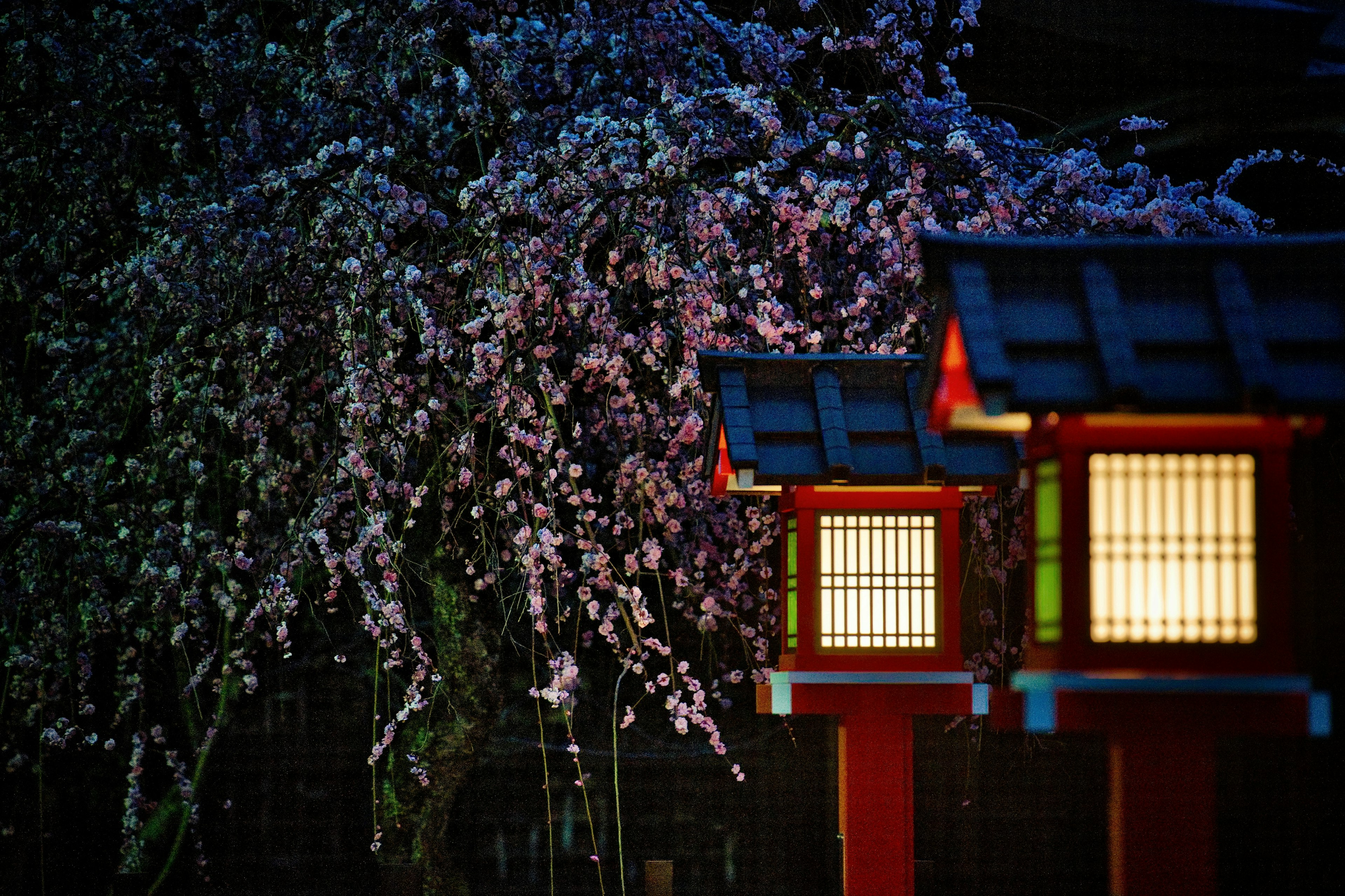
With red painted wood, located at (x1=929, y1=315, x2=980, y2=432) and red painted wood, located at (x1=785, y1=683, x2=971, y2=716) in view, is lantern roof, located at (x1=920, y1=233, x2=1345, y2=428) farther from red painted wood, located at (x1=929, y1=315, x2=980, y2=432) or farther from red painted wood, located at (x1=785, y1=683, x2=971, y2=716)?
red painted wood, located at (x1=785, y1=683, x2=971, y2=716)

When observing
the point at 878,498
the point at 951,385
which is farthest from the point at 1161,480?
the point at 878,498

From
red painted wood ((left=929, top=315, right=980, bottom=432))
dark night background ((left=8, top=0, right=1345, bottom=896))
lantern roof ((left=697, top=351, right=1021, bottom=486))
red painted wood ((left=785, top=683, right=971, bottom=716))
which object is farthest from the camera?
dark night background ((left=8, top=0, right=1345, bottom=896))

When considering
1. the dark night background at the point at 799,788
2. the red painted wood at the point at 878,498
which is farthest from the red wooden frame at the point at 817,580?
the dark night background at the point at 799,788

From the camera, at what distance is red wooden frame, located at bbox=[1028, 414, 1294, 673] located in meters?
2.60

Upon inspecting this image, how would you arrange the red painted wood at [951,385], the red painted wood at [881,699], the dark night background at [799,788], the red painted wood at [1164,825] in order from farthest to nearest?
1. the dark night background at [799,788]
2. the red painted wood at [881,699]
3. the red painted wood at [951,385]
4. the red painted wood at [1164,825]

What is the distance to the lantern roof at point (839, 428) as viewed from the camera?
13.1ft

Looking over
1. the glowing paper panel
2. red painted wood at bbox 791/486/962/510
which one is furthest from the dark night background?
red painted wood at bbox 791/486/962/510

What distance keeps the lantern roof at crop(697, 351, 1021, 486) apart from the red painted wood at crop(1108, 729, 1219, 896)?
1435mm

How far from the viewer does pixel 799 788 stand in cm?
712

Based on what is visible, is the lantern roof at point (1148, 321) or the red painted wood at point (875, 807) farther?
the red painted wood at point (875, 807)

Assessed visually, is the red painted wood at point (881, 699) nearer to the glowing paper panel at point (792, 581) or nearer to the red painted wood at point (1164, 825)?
the glowing paper panel at point (792, 581)

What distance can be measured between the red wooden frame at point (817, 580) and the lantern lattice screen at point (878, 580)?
0.08ft

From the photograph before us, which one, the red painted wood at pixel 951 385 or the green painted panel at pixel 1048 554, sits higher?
the red painted wood at pixel 951 385

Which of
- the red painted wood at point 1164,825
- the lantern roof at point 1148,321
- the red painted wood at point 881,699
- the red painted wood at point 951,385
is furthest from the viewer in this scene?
the red painted wood at point 881,699
